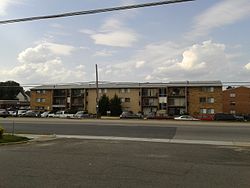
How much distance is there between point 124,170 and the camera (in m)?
10.4

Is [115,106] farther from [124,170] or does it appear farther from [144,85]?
[124,170]

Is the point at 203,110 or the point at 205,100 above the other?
the point at 205,100

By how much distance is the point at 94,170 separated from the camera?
33.8 ft

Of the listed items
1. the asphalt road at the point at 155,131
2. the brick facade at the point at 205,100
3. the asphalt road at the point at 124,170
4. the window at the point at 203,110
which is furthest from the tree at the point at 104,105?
the asphalt road at the point at 124,170

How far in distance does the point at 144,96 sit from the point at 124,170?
74.2 meters

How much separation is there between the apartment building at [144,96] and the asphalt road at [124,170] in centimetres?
6541

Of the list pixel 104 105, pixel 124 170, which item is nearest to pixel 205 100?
pixel 104 105

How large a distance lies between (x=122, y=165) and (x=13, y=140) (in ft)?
35.3

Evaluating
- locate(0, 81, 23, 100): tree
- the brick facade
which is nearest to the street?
the brick facade

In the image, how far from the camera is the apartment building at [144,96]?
262 feet

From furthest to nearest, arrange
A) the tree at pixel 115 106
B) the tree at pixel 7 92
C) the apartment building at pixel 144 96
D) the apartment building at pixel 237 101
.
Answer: the tree at pixel 7 92, the apartment building at pixel 237 101, the tree at pixel 115 106, the apartment building at pixel 144 96

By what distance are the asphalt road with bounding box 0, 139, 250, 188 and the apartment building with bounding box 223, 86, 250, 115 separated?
87.1m

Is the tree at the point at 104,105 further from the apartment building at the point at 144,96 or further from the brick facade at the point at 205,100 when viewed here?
the brick facade at the point at 205,100

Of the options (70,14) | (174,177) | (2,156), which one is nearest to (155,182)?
(174,177)
